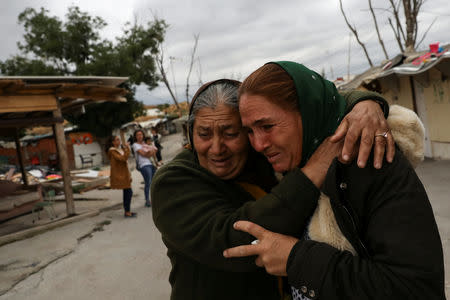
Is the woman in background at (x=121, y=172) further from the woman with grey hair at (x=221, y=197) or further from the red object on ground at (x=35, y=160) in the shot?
the red object on ground at (x=35, y=160)

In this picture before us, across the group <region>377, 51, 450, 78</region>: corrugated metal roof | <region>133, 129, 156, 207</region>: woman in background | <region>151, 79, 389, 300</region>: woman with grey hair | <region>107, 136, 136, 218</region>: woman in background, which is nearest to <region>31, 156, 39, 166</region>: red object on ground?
<region>133, 129, 156, 207</region>: woman in background

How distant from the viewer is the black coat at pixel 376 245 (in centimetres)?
82

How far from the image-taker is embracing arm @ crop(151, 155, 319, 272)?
1002 mm

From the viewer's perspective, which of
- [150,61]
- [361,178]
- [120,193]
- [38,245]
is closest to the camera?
[361,178]

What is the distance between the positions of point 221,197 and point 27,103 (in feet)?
20.0

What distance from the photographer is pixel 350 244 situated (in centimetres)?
Result: 93

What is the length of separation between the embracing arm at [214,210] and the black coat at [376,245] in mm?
89

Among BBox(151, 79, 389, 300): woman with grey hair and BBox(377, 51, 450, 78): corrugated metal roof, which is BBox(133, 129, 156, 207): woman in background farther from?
BBox(151, 79, 389, 300): woman with grey hair

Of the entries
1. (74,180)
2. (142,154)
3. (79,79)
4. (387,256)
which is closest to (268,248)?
(387,256)

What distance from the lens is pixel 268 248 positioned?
38.7 inches

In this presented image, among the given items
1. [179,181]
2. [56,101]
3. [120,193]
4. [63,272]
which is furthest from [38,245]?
[179,181]

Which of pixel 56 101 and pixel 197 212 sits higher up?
pixel 56 101

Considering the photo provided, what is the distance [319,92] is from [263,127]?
22 cm

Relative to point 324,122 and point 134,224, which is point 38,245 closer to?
point 134,224
